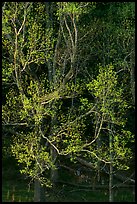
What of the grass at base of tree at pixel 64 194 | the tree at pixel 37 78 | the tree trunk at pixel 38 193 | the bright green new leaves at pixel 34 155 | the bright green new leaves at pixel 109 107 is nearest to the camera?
the bright green new leaves at pixel 34 155

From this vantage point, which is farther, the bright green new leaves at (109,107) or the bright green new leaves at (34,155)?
the bright green new leaves at (109,107)

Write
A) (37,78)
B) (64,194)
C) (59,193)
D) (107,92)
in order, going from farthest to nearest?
(64,194) → (59,193) → (37,78) → (107,92)

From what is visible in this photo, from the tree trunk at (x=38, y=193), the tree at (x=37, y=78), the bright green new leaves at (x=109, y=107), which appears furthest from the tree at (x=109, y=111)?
the tree trunk at (x=38, y=193)

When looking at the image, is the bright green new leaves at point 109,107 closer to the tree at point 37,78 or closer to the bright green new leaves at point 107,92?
the bright green new leaves at point 107,92

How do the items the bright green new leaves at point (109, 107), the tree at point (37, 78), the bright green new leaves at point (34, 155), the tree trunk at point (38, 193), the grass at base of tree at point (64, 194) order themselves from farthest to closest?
the grass at base of tree at point (64, 194) < the tree trunk at point (38, 193) < the bright green new leaves at point (109, 107) < the tree at point (37, 78) < the bright green new leaves at point (34, 155)

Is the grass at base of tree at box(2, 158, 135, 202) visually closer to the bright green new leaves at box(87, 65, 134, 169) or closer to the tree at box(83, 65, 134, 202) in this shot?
the tree at box(83, 65, 134, 202)

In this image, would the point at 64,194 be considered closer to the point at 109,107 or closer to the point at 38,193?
the point at 38,193

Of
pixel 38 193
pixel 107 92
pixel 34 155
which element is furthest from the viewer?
pixel 38 193

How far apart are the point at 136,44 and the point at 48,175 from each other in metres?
7.23

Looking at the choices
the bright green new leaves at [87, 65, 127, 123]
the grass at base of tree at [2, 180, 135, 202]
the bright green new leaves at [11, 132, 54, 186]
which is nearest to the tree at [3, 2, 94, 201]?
the bright green new leaves at [11, 132, 54, 186]

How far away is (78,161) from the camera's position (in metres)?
21.4

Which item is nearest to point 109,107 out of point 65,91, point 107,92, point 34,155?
point 107,92

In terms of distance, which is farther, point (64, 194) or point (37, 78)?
point (64, 194)

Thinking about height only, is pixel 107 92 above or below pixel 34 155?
above
